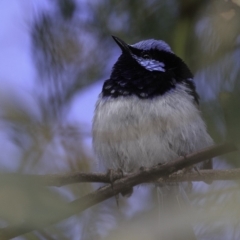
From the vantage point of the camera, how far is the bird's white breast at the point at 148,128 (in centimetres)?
233

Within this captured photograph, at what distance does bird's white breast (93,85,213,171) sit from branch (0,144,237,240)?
0.56m

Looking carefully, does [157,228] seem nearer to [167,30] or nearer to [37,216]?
[37,216]

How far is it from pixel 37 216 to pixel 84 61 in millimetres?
938

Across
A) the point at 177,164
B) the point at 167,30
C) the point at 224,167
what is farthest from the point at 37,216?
the point at 167,30

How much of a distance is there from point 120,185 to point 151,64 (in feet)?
3.90

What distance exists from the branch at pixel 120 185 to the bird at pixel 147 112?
514mm

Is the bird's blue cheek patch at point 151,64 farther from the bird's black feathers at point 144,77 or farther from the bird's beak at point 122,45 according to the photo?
the bird's beak at point 122,45

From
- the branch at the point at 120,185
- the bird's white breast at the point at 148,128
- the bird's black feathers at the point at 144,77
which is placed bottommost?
the branch at the point at 120,185

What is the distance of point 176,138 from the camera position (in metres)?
2.45

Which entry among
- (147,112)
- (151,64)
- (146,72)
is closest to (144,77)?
(146,72)

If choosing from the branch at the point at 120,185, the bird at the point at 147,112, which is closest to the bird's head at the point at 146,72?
the bird at the point at 147,112

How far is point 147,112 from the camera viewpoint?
93.3 inches

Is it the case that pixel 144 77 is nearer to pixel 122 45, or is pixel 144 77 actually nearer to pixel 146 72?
pixel 146 72

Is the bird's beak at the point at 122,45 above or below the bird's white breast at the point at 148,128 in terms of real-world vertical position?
above
